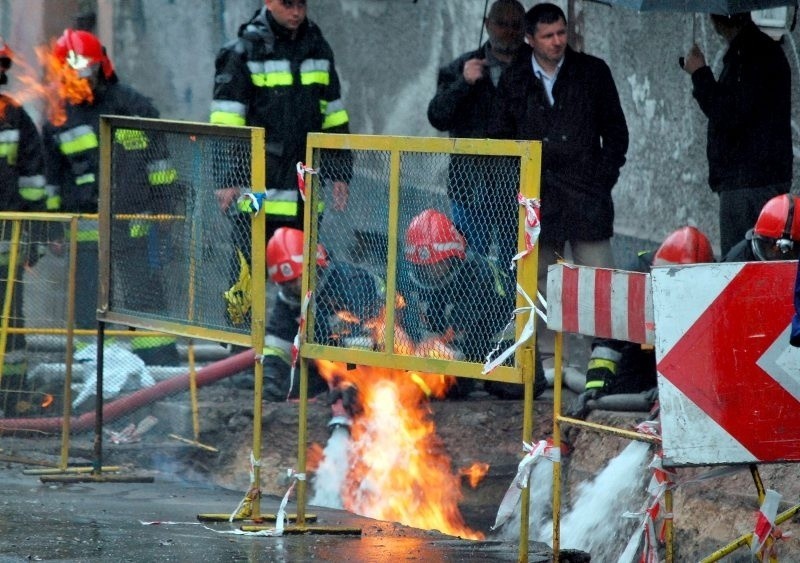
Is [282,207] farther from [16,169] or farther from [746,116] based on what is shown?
[746,116]

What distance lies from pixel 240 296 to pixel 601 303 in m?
1.85

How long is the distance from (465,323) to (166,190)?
1916 millimetres

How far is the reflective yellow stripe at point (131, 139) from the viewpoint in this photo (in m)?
7.71

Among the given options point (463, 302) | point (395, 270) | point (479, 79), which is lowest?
point (463, 302)

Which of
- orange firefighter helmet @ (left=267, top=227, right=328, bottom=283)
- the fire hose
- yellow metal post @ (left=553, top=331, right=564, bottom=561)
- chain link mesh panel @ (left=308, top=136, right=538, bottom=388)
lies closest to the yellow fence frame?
chain link mesh panel @ (left=308, top=136, right=538, bottom=388)

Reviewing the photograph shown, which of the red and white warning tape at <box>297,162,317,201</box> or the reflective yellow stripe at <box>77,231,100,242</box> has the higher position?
the red and white warning tape at <box>297,162,317,201</box>

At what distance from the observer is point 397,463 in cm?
866

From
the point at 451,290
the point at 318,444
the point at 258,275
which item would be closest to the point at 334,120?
the point at 318,444

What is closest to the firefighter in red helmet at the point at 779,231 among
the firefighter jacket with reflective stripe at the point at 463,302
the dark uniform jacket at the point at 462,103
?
the firefighter jacket with reflective stripe at the point at 463,302

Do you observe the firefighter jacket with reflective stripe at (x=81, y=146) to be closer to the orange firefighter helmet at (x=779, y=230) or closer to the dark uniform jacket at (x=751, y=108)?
the dark uniform jacket at (x=751, y=108)

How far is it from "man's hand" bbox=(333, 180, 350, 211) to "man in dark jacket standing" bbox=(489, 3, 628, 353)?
2.31 meters

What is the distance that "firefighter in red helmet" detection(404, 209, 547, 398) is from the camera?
6277mm

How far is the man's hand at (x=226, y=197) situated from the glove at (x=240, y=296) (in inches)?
8.7

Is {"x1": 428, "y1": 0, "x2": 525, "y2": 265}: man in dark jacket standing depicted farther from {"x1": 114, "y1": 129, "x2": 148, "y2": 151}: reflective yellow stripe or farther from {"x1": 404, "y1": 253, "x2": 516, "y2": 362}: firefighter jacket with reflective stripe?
{"x1": 404, "y1": 253, "x2": 516, "y2": 362}: firefighter jacket with reflective stripe
